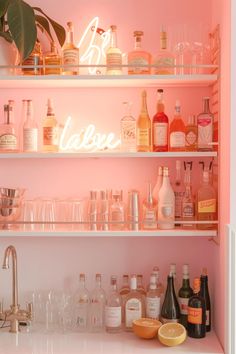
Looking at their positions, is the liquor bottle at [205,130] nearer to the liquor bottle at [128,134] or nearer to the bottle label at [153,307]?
the liquor bottle at [128,134]

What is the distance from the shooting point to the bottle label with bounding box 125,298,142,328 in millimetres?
2217

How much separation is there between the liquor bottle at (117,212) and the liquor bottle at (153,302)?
26 centimetres

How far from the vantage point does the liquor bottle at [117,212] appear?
223cm

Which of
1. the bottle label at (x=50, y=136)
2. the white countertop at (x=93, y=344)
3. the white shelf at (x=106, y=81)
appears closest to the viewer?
the white countertop at (x=93, y=344)

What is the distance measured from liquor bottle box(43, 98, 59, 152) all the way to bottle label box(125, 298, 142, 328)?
736 mm

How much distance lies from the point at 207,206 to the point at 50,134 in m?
0.74

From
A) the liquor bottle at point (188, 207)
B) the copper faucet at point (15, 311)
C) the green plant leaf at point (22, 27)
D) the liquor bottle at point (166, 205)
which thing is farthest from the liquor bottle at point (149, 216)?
the green plant leaf at point (22, 27)

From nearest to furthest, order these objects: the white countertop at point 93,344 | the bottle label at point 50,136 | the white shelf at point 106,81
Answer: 1. the white countertop at point 93,344
2. the white shelf at point 106,81
3. the bottle label at point 50,136

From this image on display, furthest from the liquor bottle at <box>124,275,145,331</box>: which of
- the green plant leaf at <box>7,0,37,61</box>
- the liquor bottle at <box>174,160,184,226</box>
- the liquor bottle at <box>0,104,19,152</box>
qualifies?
the green plant leaf at <box>7,0,37,61</box>

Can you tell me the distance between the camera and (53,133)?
2250 mm

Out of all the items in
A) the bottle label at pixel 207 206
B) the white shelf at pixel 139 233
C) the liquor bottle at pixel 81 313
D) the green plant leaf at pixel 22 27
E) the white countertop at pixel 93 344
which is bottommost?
the white countertop at pixel 93 344

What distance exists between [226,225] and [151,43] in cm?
93

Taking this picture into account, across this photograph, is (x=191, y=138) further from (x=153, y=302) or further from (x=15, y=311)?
(x=15, y=311)

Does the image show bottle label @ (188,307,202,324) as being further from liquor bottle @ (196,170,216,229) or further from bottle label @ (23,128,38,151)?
bottle label @ (23,128,38,151)
